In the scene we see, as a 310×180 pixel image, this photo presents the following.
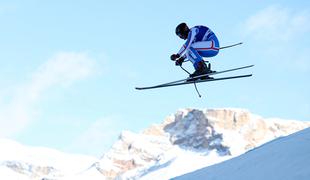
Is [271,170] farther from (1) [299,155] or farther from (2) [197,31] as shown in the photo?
(2) [197,31]

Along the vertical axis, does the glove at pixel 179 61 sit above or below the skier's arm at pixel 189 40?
below

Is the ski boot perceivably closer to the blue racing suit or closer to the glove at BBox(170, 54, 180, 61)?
the blue racing suit

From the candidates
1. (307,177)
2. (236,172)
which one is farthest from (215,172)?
(307,177)

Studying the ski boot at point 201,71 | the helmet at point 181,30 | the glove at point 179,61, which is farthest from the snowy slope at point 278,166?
the helmet at point 181,30

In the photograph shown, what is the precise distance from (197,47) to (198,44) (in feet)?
0.26

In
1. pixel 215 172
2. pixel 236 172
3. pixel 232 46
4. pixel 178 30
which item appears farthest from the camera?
pixel 215 172

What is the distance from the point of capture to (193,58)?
50.8 ft

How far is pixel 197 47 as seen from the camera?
15.4 metres

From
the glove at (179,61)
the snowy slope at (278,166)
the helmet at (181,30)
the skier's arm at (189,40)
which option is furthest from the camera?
the glove at (179,61)

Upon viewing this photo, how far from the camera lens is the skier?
603 inches

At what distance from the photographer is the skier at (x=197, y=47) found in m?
15.3

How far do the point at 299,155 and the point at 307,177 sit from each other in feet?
10.3

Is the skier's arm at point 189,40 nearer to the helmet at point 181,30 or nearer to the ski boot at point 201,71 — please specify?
the helmet at point 181,30

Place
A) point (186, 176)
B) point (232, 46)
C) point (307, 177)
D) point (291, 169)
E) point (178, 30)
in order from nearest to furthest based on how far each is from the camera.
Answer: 1. point (307, 177)
2. point (291, 169)
3. point (178, 30)
4. point (232, 46)
5. point (186, 176)
